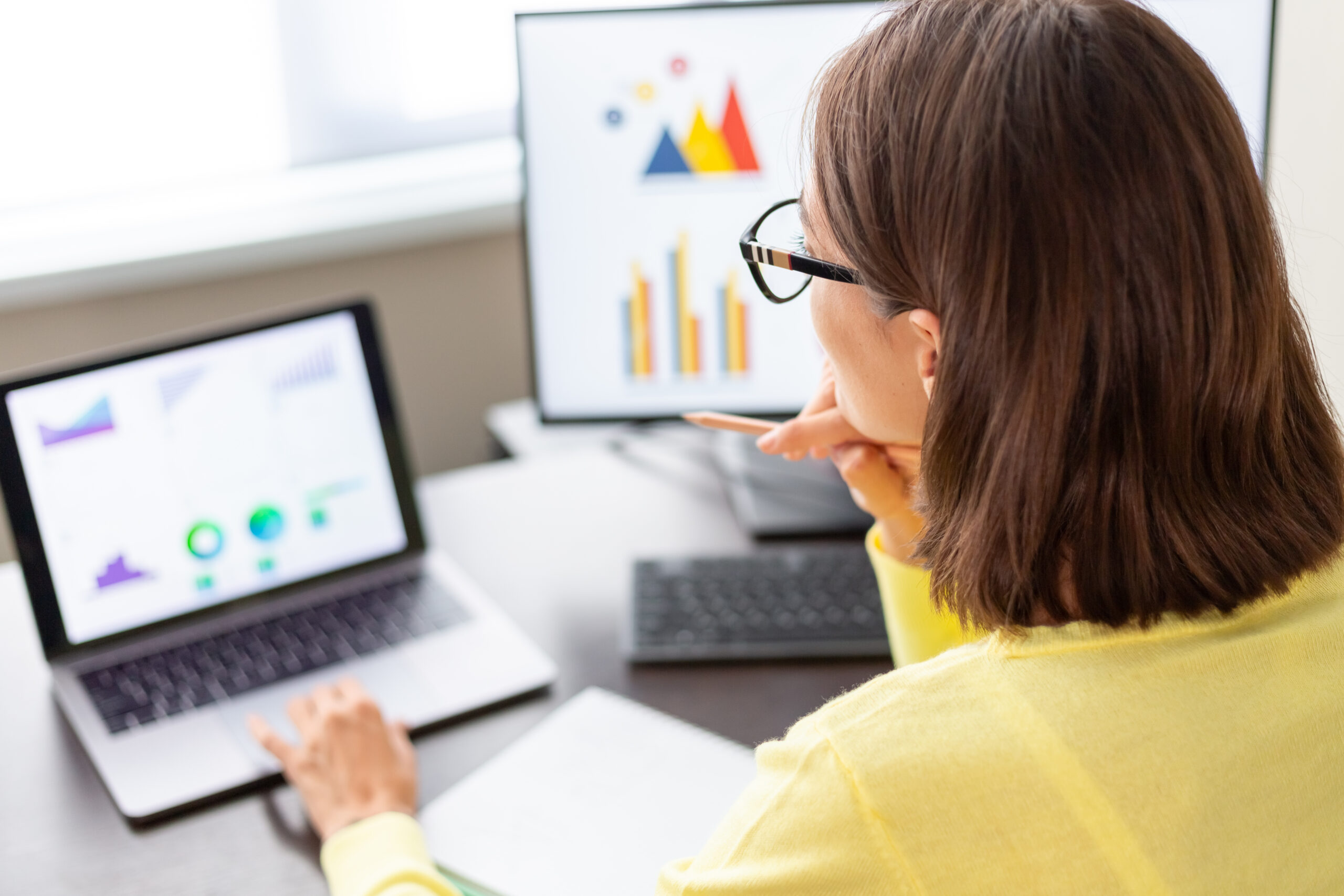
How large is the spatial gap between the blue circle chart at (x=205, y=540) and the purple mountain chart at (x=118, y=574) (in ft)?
0.15

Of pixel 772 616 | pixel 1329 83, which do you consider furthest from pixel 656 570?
pixel 1329 83

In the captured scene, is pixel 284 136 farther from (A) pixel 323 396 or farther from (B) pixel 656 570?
(B) pixel 656 570

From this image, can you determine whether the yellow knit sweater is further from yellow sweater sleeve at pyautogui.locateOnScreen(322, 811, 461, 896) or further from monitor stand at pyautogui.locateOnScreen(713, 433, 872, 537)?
monitor stand at pyautogui.locateOnScreen(713, 433, 872, 537)

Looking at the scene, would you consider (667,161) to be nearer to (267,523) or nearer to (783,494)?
(783,494)

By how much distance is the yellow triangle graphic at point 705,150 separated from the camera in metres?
1.15

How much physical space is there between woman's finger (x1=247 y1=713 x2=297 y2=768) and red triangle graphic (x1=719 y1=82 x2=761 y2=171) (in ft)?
2.15

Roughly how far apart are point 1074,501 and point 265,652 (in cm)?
70

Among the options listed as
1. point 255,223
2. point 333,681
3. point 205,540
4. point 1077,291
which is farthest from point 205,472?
point 1077,291

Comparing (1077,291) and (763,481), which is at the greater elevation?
(1077,291)

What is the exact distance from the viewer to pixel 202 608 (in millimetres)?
1024

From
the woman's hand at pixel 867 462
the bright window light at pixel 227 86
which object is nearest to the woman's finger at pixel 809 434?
the woman's hand at pixel 867 462

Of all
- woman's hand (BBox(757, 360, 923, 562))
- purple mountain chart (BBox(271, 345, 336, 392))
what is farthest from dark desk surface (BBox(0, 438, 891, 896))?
purple mountain chart (BBox(271, 345, 336, 392))

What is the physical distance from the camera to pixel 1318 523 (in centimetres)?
64

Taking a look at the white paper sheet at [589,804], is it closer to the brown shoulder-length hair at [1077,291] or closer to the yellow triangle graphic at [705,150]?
the brown shoulder-length hair at [1077,291]
